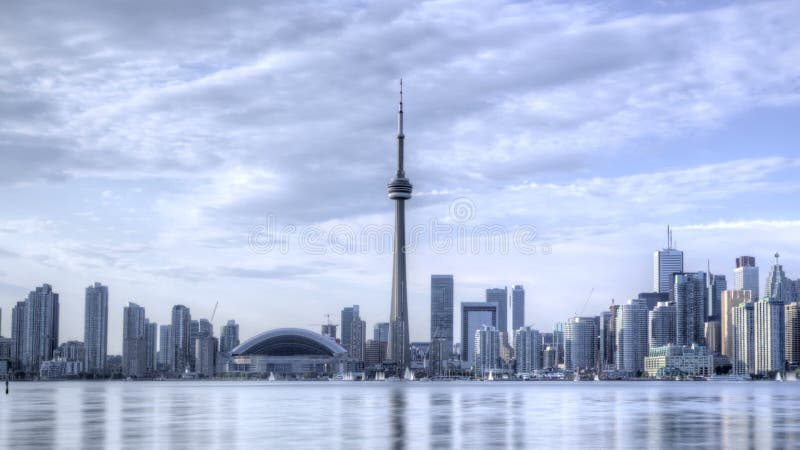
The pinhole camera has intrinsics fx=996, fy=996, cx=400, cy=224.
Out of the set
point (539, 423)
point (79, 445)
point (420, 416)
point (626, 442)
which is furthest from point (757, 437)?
point (79, 445)

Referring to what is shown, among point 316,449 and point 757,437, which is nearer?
point 316,449

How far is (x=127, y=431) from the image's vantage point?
7100 cm

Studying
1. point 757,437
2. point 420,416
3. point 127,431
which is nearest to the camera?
point 757,437

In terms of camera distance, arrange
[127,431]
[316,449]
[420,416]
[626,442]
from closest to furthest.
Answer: [316,449]
[626,442]
[127,431]
[420,416]

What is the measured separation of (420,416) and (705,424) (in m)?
25.8

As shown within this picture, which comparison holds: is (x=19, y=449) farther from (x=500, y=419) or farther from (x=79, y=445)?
(x=500, y=419)

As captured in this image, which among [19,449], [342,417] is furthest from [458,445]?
[342,417]

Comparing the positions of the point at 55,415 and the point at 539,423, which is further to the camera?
the point at 55,415

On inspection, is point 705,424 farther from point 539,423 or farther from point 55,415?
point 55,415

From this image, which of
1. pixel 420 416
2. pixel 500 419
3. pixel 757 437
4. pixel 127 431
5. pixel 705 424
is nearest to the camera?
pixel 757 437

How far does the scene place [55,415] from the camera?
97062 millimetres

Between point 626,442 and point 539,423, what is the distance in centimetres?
1960

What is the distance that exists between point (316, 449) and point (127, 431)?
70.8 ft

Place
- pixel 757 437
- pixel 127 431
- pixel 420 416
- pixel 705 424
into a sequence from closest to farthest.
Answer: pixel 757 437, pixel 127 431, pixel 705 424, pixel 420 416
